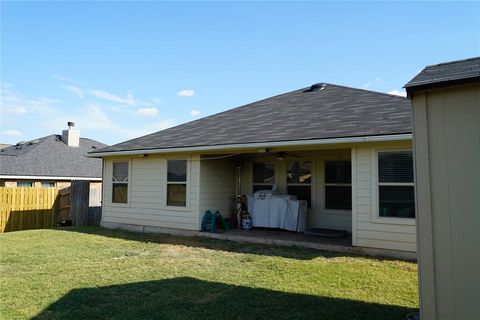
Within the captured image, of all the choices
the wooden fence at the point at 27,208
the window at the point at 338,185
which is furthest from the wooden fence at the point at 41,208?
the window at the point at 338,185

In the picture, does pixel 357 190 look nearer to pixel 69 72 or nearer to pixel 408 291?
pixel 408 291

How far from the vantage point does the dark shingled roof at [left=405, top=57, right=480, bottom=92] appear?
2689 mm

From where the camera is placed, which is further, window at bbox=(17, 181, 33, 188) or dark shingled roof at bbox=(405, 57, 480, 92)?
window at bbox=(17, 181, 33, 188)

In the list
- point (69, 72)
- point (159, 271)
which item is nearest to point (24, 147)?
point (69, 72)

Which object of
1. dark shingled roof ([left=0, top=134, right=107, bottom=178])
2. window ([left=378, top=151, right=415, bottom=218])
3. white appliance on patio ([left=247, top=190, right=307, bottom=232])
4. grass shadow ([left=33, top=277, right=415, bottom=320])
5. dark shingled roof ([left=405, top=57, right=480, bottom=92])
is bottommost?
grass shadow ([left=33, top=277, right=415, bottom=320])

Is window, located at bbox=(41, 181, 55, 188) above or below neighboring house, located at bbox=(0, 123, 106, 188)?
below

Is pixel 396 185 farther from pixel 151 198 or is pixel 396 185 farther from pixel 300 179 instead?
pixel 151 198

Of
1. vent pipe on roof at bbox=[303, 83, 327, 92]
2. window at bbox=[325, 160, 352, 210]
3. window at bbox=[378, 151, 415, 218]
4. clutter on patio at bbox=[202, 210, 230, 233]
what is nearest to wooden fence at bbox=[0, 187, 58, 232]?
clutter on patio at bbox=[202, 210, 230, 233]

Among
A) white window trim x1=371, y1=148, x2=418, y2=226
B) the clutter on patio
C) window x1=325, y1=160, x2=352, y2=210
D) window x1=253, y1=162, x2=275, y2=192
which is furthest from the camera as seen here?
window x1=253, y1=162, x2=275, y2=192

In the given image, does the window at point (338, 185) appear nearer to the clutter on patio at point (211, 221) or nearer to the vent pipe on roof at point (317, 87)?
A: the clutter on patio at point (211, 221)

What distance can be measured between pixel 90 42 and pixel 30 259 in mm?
6273

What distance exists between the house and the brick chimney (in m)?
24.1

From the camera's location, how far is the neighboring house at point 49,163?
1859 centimetres

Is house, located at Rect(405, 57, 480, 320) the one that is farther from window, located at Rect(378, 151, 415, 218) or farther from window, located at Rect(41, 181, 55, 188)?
window, located at Rect(41, 181, 55, 188)
